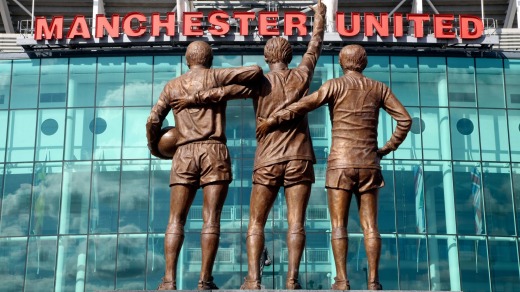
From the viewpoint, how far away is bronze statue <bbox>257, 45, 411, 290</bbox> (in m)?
16.6

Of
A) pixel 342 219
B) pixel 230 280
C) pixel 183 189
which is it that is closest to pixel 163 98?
pixel 183 189

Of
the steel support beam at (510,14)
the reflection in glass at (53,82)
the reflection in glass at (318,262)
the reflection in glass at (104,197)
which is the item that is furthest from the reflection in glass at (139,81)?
the steel support beam at (510,14)

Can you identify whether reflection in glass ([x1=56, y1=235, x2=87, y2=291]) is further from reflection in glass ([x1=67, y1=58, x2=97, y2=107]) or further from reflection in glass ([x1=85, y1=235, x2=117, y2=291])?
reflection in glass ([x1=67, y1=58, x2=97, y2=107])

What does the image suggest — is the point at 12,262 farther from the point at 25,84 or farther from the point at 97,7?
the point at 97,7

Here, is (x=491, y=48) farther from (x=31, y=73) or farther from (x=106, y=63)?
(x=31, y=73)

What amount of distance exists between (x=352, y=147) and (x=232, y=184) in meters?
22.6

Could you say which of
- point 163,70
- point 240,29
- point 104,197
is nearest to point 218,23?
point 240,29

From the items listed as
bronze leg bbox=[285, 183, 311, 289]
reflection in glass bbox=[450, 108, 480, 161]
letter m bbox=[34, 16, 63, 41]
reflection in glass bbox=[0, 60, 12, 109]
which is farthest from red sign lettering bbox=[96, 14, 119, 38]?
bronze leg bbox=[285, 183, 311, 289]

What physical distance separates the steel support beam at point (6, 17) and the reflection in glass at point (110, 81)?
20.6 feet

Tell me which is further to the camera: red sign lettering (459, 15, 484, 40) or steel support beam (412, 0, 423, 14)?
steel support beam (412, 0, 423, 14)

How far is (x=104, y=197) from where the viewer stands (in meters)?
39.7

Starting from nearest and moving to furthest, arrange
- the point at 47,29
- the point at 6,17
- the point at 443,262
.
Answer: the point at 443,262 < the point at 47,29 < the point at 6,17

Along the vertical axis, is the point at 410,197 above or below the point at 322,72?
below

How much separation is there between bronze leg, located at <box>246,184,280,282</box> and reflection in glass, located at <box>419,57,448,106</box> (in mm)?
24728
